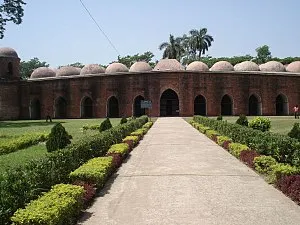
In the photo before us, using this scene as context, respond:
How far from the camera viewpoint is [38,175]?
5.34 m

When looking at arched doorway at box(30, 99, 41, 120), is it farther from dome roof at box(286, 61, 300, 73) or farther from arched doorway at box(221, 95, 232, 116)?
dome roof at box(286, 61, 300, 73)

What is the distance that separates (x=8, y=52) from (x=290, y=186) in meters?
39.7

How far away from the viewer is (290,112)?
121 ft

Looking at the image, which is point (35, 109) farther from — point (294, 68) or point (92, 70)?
point (294, 68)

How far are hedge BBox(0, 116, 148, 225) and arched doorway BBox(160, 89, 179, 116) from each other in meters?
28.8

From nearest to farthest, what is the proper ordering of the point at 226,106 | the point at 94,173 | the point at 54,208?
1. the point at 54,208
2. the point at 94,173
3. the point at 226,106

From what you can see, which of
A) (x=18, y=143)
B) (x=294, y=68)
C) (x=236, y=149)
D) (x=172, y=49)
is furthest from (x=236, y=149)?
(x=172, y=49)

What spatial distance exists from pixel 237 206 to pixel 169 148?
6753 mm

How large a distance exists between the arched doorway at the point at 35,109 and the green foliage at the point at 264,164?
34.8m

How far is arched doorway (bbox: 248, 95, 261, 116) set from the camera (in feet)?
122

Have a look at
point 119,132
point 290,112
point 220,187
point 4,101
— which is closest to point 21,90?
point 4,101

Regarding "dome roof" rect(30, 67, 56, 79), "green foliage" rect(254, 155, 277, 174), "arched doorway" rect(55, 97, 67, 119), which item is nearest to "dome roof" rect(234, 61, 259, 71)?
"arched doorway" rect(55, 97, 67, 119)

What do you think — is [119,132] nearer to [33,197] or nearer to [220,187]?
[220,187]

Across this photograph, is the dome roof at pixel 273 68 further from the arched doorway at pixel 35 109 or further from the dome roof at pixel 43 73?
the arched doorway at pixel 35 109
